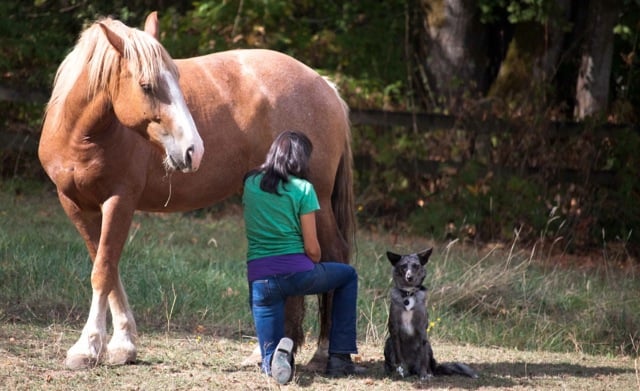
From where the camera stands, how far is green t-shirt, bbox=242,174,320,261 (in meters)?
5.25

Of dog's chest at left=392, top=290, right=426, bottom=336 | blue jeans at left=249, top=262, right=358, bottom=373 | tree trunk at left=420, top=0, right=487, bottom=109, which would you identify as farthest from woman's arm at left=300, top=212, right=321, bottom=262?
tree trunk at left=420, top=0, right=487, bottom=109

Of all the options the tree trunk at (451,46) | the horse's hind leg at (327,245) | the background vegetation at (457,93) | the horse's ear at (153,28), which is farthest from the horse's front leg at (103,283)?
the tree trunk at (451,46)

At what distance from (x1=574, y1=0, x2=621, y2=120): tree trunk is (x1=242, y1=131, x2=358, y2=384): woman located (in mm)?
7549

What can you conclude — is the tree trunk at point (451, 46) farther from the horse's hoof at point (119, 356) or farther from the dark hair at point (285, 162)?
the horse's hoof at point (119, 356)

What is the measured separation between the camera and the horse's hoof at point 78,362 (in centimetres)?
539

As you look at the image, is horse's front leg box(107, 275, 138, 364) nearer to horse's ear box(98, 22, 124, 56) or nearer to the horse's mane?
the horse's mane

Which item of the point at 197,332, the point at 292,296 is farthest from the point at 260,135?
the point at 197,332

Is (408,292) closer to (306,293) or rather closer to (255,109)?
(306,293)

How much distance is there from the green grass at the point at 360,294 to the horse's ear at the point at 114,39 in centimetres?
241

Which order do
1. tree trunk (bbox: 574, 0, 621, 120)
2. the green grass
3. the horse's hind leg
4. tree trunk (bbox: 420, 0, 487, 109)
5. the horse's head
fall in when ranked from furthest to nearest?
tree trunk (bbox: 420, 0, 487, 109) < tree trunk (bbox: 574, 0, 621, 120) < the green grass < the horse's hind leg < the horse's head

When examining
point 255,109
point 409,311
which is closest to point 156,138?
point 255,109

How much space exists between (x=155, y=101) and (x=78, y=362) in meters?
1.53

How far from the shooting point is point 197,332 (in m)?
6.86

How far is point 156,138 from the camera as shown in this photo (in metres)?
5.12
